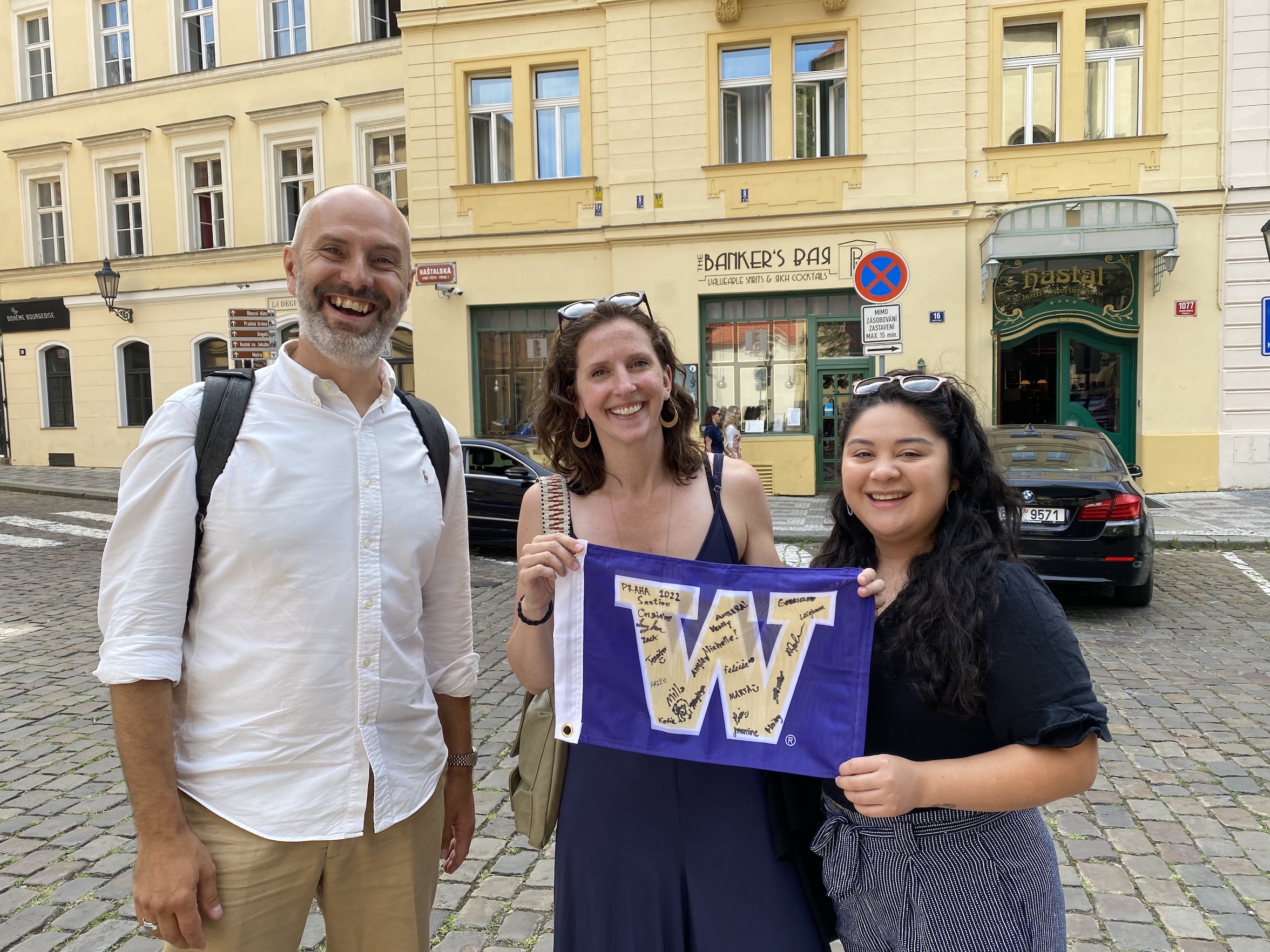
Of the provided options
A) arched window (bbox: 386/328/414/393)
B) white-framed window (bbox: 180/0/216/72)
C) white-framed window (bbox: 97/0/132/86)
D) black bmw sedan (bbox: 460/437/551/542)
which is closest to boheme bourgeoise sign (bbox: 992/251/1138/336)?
black bmw sedan (bbox: 460/437/551/542)

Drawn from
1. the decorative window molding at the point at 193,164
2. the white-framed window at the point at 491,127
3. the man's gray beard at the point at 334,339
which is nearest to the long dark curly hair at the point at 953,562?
the man's gray beard at the point at 334,339

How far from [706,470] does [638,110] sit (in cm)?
1510

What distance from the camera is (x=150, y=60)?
2066 cm

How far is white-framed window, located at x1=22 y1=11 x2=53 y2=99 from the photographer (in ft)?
72.5

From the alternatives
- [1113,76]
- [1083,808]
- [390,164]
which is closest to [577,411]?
[1083,808]

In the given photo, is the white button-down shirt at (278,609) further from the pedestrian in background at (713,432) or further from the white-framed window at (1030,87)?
the white-framed window at (1030,87)

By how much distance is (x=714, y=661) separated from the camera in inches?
76.1

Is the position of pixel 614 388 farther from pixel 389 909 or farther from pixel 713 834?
pixel 389 909

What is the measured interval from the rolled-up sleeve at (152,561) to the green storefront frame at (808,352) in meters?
13.9

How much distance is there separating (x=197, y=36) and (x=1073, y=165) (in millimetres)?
19179

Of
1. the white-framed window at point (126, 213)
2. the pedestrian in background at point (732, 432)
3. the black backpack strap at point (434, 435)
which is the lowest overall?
the pedestrian in background at point (732, 432)

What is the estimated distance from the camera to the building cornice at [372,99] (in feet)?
60.1

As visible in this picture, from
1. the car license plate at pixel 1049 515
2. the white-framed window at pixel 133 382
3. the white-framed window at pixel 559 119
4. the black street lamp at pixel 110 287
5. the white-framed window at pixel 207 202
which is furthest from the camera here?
the white-framed window at pixel 133 382

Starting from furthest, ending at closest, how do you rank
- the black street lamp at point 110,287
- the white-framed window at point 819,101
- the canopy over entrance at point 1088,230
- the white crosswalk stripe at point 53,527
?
the black street lamp at point 110,287 < the white-framed window at point 819,101 < the canopy over entrance at point 1088,230 < the white crosswalk stripe at point 53,527
